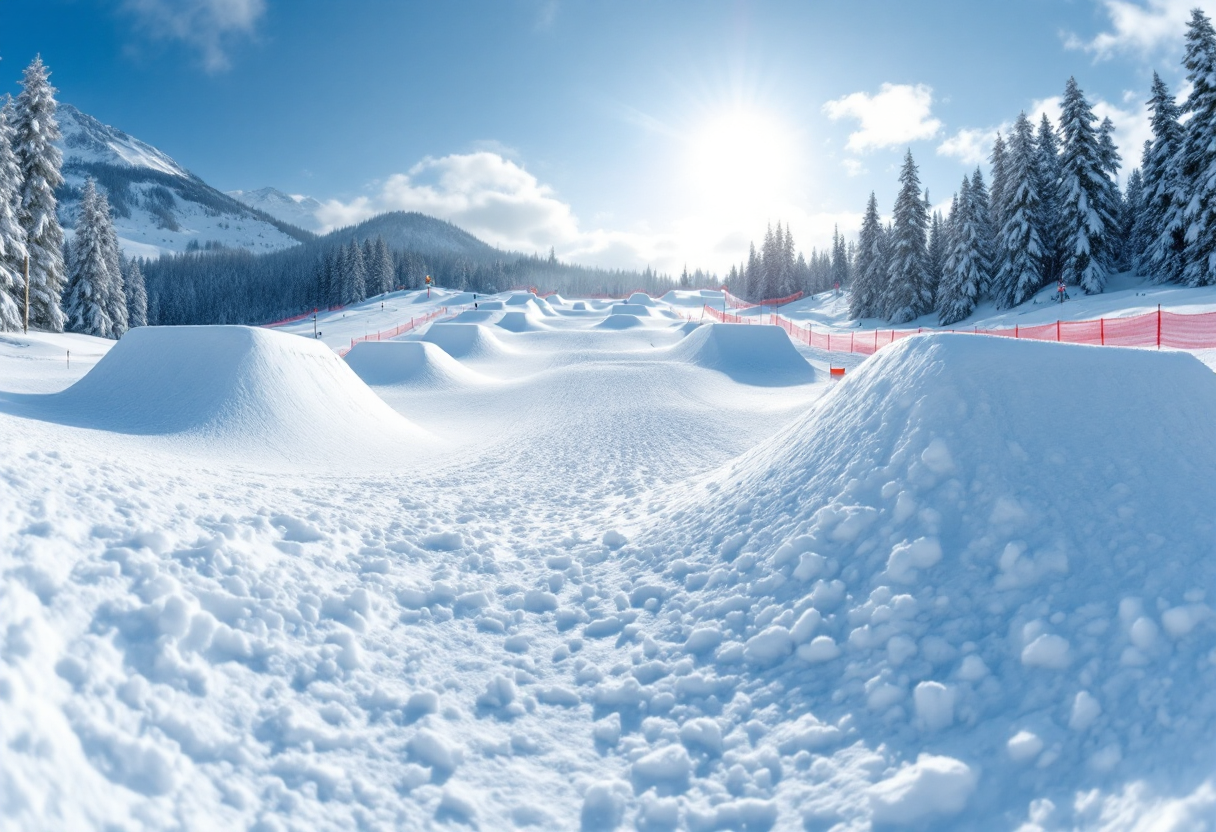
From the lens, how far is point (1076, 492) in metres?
4.41

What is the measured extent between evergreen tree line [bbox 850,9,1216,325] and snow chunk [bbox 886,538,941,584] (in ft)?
115

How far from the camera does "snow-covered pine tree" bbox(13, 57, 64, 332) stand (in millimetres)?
31312

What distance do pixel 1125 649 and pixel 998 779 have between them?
1.14 meters

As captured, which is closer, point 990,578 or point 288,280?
point 990,578

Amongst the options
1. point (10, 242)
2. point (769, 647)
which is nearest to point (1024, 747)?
point (769, 647)

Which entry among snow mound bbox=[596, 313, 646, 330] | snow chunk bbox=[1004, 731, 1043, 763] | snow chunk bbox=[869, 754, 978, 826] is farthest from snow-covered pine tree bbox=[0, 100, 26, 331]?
snow chunk bbox=[1004, 731, 1043, 763]

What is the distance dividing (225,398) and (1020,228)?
43.9m

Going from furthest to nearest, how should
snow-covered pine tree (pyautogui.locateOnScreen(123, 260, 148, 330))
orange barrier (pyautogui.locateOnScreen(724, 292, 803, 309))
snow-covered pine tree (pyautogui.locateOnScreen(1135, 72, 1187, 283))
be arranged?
orange barrier (pyautogui.locateOnScreen(724, 292, 803, 309)), snow-covered pine tree (pyautogui.locateOnScreen(123, 260, 148, 330)), snow-covered pine tree (pyautogui.locateOnScreen(1135, 72, 1187, 283))

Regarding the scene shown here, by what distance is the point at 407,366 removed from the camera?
24266 millimetres

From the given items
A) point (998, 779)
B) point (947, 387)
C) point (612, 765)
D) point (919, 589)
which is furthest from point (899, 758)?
point (947, 387)

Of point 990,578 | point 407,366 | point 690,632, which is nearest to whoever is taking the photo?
point 990,578

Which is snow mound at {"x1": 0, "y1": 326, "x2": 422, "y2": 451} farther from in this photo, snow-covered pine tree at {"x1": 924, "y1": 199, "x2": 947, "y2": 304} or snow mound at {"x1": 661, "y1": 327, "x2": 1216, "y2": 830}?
snow-covered pine tree at {"x1": 924, "y1": 199, "x2": 947, "y2": 304}

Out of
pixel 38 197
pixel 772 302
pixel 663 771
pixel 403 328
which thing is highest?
pixel 38 197

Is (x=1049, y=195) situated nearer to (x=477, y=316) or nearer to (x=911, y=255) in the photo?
(x=911, y=255)
